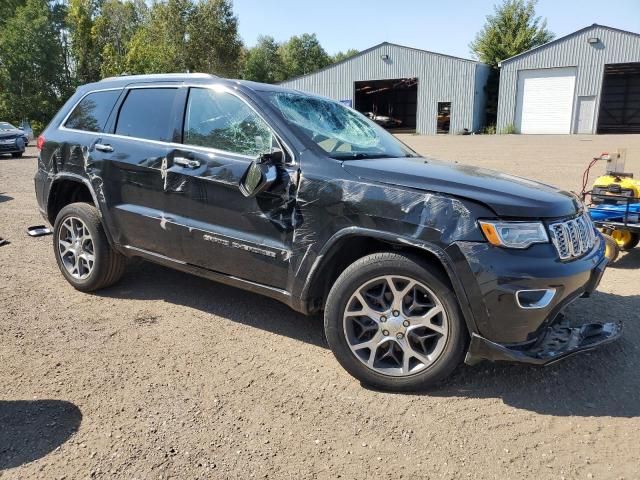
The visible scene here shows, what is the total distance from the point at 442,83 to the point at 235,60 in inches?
745

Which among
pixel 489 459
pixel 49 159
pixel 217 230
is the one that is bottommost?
pixel 489 459

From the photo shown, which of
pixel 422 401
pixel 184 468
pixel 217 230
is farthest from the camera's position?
pixel 217 230

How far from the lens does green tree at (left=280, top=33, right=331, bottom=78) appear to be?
8338 cm

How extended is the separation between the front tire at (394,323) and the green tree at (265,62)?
214 ft

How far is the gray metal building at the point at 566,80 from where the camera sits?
3275 cm

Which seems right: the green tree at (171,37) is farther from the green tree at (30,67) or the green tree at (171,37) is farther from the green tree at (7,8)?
the green tree at (7,8)

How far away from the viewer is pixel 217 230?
3.72 metres

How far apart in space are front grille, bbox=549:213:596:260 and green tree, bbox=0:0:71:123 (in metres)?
44.2

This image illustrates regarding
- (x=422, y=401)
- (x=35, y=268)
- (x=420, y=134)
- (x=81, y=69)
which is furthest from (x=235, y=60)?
(x=422, y=401)

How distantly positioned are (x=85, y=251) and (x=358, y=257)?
104 inches

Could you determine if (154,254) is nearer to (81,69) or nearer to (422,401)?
(422,401)

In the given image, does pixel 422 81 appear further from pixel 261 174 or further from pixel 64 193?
pixel 261 174

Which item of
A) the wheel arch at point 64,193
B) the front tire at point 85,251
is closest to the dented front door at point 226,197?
the front tire at point 85,251

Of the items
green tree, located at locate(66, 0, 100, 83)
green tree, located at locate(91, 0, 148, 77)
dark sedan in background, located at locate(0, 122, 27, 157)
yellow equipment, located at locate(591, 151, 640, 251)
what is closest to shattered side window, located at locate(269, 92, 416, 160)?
yellow equipment, located at locate(591, 151, 640, 251)
